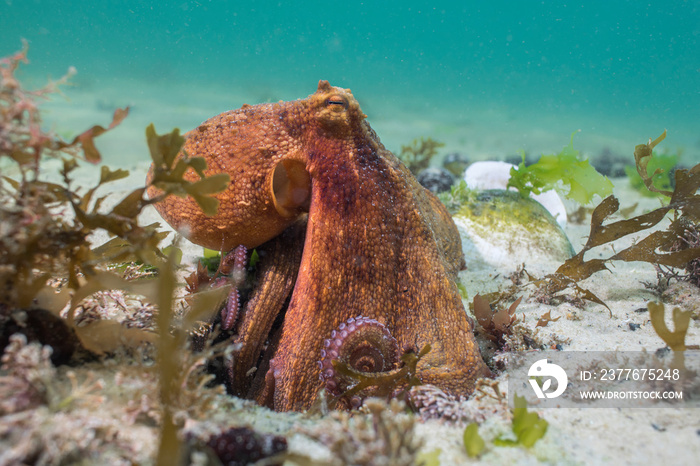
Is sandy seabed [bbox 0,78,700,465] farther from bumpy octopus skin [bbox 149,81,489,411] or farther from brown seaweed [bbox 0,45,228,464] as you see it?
bumpy octopus skin [bbox 149,81,489,411]

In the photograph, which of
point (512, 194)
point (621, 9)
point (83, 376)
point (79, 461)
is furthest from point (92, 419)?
point (621, 9)

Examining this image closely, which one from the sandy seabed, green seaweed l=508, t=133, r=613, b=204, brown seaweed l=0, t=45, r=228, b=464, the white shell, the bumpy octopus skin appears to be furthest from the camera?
the white shell

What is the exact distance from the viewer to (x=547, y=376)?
2209 mm

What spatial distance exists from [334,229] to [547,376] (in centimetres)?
157

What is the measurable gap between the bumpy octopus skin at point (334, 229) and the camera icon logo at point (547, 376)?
295 mm

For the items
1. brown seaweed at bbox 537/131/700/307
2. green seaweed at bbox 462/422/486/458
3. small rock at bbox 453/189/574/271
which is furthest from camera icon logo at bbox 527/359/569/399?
small rock at bbox 453/189/574/271

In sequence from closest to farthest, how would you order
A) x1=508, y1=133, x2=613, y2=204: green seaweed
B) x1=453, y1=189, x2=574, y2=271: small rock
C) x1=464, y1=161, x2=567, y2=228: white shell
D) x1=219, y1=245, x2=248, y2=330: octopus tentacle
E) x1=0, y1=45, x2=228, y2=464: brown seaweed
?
x1=0, y1=45, x2=228, y2=464: brown seaweed → x1=219, y1=245, x2=248, y2=330: octopus tentacle → x1=508, y1=133, x2=613, y2=204: green seaweed → x1=453, y1=189, x2=574, y2=271: small rock → x1=464, y1=161, x2=567, y2=228: white shell

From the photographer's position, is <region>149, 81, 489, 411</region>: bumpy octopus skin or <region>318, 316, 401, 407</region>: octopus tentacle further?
<region>149, 81, 489, 411</region>: bumpy octopus skin

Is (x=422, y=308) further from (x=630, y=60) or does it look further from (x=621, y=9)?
(x=621, y=9)

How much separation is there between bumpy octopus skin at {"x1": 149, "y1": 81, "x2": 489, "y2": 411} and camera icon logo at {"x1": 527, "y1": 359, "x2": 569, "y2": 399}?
295 millimetres

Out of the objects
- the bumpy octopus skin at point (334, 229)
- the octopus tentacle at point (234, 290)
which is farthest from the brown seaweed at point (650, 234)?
the octopus tentacle at point (234, 290)

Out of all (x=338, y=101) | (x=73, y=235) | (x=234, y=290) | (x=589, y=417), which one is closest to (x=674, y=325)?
(x=589, y=417)

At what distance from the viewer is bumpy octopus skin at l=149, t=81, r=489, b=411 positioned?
2221mm

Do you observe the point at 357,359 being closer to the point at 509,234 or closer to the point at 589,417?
the point at 589,417
